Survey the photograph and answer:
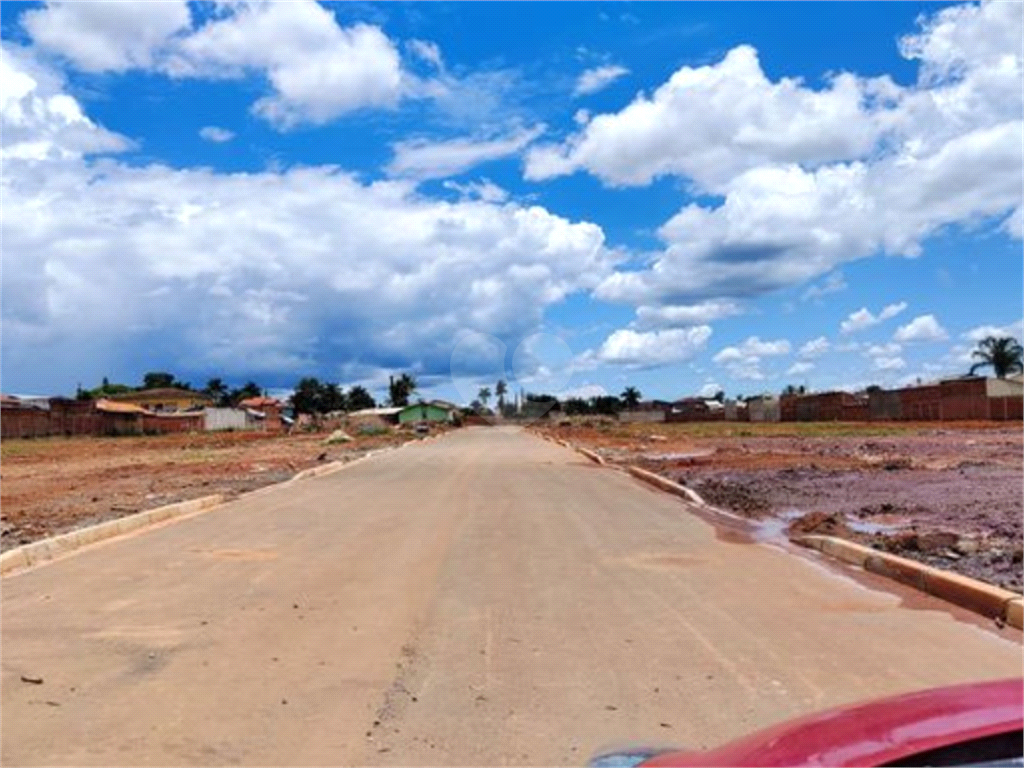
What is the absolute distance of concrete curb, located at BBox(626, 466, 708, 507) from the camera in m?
19.1

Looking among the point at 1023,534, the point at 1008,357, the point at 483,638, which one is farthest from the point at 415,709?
the point at 1008,357

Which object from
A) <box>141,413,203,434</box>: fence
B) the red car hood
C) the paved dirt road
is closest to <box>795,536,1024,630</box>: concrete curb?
the paved dirt road

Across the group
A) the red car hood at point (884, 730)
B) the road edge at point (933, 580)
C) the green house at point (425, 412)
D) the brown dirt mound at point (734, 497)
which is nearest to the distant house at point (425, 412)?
Result: the green house at point (425, 412)

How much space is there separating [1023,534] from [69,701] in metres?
10.9

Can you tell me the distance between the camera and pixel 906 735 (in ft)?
8.14

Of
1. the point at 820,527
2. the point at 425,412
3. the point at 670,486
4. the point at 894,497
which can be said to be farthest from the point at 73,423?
the point at 820,527

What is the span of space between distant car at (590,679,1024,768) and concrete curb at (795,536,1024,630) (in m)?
5.99

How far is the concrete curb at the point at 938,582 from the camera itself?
8.27 m

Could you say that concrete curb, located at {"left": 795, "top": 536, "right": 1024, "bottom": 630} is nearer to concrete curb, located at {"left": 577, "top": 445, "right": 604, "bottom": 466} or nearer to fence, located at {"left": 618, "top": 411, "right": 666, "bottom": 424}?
concrete curb, located at {"left": 577, "top": 445, "right": 604, "bottom": 466}

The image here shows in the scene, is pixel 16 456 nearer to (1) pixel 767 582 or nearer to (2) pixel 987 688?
(1) pixel 767 582

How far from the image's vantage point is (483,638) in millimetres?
7566

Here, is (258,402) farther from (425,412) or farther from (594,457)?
(594,457)

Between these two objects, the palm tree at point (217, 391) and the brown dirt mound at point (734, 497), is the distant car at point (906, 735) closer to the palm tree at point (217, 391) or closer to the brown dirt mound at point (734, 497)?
the brown dirt mound at point (734, 497)

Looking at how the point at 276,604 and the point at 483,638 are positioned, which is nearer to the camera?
the point at 483,638
